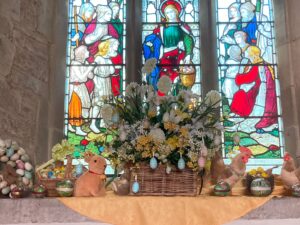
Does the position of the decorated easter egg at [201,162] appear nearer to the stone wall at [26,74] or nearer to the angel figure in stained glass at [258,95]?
the stone wall at [26,74]

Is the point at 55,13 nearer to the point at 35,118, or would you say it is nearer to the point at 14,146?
the point at 35,118

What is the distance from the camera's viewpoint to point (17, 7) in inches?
192

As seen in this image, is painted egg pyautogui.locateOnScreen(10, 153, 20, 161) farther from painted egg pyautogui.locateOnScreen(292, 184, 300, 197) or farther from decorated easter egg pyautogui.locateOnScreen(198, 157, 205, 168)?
painted egg pyautogui.locateOnScreen(292, 184, 300, 197)

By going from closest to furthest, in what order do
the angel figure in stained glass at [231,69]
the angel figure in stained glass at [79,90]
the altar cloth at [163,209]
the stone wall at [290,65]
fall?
the altar cloth at [163,209] < the stone wall at [290,65] < the angel figure in stained glass at [79,90] < the angel figure in stained glass at [231,69]

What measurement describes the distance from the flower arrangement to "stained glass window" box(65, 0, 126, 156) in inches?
95.5

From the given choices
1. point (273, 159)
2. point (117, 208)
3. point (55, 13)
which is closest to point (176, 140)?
point (117, 208)

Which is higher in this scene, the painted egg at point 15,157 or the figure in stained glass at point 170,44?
the figure in stained glass at point 170,44

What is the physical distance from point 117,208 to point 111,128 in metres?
0.54

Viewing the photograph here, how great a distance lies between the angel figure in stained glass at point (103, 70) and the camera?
5.46 meters

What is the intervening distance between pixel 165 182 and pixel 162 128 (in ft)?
0.92

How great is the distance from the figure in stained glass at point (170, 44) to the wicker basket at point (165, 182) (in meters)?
2.93

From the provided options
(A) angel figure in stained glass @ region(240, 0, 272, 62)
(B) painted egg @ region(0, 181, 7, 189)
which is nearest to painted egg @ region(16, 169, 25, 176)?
(B) painted egg @ region(0, 181, 7, 189)

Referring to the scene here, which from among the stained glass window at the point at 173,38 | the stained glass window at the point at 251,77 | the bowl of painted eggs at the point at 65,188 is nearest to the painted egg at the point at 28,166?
the bowl of painted eggs at the point at 65,188

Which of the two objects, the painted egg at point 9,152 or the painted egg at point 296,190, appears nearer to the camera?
the painted egg at point 296,190
